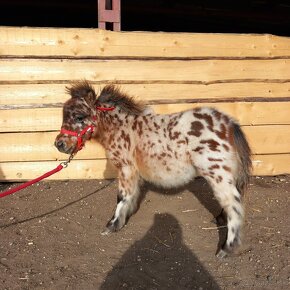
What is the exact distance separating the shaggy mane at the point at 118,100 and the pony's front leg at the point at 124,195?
Answer: 669mm

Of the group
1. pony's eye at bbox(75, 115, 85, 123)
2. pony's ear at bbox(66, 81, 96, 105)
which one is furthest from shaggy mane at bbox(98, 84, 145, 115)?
pony's eye at bbox(75, 115, 85, 123)

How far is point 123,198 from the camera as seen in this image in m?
4.90

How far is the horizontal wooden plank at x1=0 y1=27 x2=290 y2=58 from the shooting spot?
5656 millimetres

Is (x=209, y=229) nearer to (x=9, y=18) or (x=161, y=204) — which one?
(x=161, y=204)

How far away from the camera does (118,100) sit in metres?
4.95

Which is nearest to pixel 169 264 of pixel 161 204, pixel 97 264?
pixel 97 264

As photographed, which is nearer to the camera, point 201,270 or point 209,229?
point 201,270

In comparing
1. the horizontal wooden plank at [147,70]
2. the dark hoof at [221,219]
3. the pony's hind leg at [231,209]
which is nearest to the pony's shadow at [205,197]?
the dark hoof at [221,219]

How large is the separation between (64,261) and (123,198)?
1.05 m

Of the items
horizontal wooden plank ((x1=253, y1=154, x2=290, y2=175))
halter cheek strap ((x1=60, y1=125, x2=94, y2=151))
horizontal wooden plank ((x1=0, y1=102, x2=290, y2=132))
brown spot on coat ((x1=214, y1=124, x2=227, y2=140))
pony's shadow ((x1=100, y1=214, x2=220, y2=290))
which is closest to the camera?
pony's shadow ((x1=100, y1=214, x2=220, y2=290))

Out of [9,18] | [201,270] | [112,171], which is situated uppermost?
[9,18]

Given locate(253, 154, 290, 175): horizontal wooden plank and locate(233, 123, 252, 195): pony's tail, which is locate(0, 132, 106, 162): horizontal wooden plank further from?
locate(253, 154, 290, 175): horizontal wooden plank

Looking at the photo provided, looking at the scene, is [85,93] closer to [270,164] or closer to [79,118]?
[79,118]

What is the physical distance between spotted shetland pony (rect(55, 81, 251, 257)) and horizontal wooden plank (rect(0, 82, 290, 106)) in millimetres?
1087
